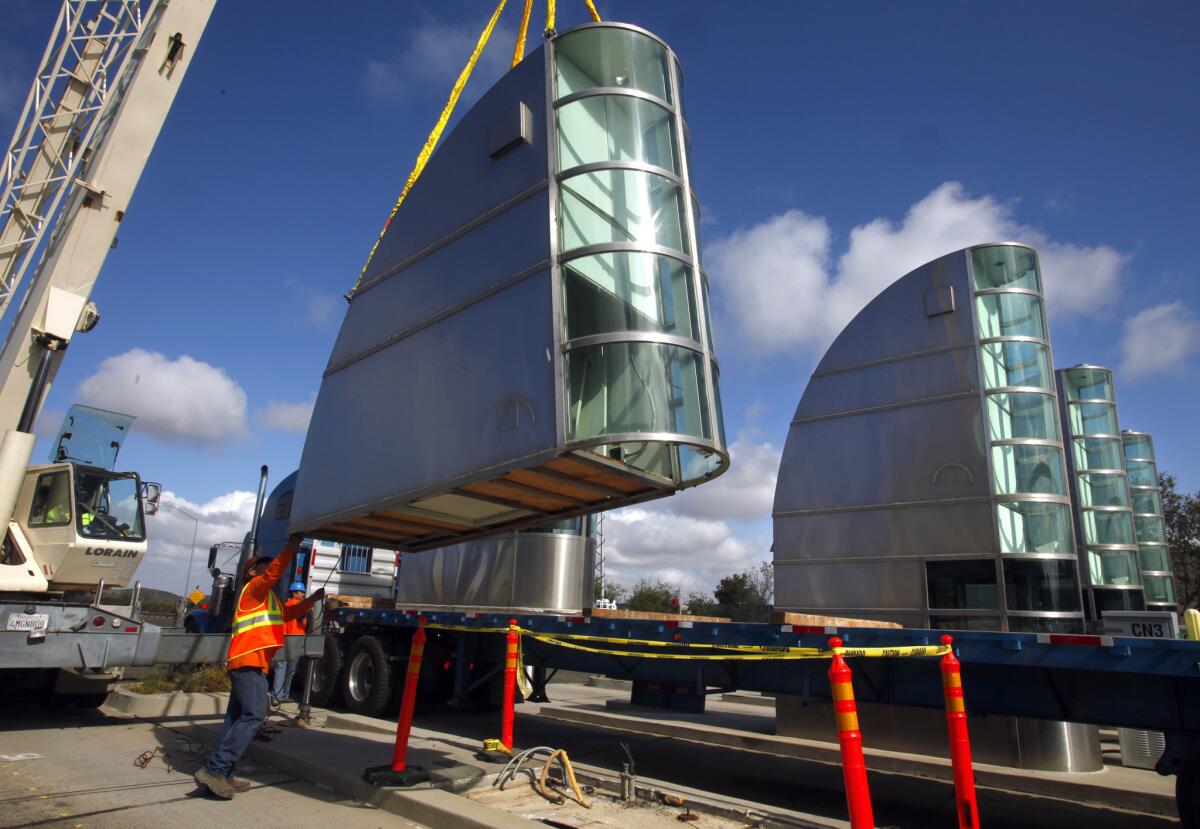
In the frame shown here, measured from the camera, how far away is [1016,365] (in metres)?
11.5

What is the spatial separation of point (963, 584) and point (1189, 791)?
5448 mm

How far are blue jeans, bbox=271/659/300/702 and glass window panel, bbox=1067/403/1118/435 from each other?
1753 centimetres

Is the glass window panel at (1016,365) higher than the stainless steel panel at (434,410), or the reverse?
the glass window panel at (1016,365)

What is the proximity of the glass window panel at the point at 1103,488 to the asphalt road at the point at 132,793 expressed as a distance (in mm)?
17654

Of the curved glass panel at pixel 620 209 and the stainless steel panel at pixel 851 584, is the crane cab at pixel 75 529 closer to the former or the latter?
the curved glass panel at pixel 620 209

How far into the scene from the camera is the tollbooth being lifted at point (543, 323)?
5270mm

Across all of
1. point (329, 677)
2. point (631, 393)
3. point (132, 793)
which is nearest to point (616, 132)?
point (631, 393)

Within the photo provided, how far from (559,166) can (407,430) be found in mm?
2322

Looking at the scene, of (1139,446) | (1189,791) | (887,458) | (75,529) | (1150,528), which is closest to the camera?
(1189,791)

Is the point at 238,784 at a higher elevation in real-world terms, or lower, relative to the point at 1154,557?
lower

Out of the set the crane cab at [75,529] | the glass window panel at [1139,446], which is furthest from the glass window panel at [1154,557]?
the crane cab at [75,529]

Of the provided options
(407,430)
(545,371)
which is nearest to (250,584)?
(407,430)

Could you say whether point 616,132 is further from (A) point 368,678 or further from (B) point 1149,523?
(B) point 1149,523

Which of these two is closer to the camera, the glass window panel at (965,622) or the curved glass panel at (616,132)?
the curved glass panel at (616,132)
